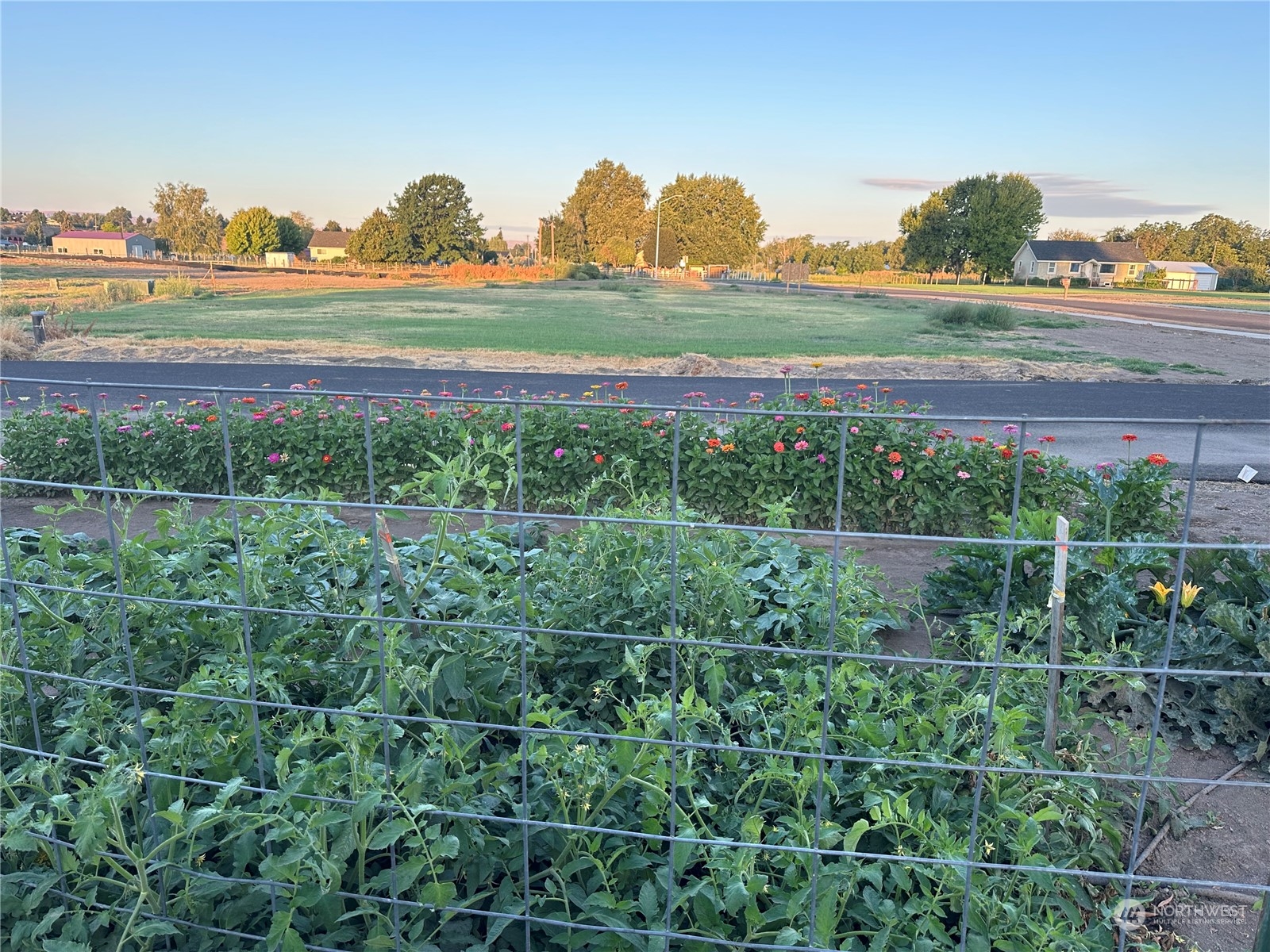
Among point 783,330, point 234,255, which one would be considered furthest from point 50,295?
point 783,330

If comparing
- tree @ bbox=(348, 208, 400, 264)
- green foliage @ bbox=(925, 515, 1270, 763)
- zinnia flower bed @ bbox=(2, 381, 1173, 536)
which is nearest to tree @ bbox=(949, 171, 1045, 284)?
tree @ bbox=(348, 208, 400, 264)

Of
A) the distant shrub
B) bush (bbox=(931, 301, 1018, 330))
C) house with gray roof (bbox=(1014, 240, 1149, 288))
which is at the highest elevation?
house with gray roof (bbox=(1014, 240, 1149, 288))

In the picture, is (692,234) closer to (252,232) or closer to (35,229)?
(252,232)

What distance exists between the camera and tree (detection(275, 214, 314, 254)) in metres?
33.4

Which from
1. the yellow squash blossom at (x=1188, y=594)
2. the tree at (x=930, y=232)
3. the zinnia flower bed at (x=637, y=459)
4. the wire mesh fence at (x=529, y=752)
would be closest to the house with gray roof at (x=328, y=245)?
the tree at (x=930, y=232)

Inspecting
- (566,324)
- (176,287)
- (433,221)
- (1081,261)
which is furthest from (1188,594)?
(1081,261)

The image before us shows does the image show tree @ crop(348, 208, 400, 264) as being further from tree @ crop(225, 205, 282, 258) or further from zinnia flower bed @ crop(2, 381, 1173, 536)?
zinnia flower bed @ crop(2, 381, 1173, 536)

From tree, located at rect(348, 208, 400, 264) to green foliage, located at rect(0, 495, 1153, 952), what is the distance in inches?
1239

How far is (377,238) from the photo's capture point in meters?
31.7

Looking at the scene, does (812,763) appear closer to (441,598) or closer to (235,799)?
(441,598)

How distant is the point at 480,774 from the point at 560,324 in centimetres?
2111

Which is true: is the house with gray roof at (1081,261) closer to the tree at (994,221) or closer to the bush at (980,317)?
the tree at (994,221)

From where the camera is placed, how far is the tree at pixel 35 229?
84.4 ft

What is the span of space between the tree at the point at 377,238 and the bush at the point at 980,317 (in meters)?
19.4
